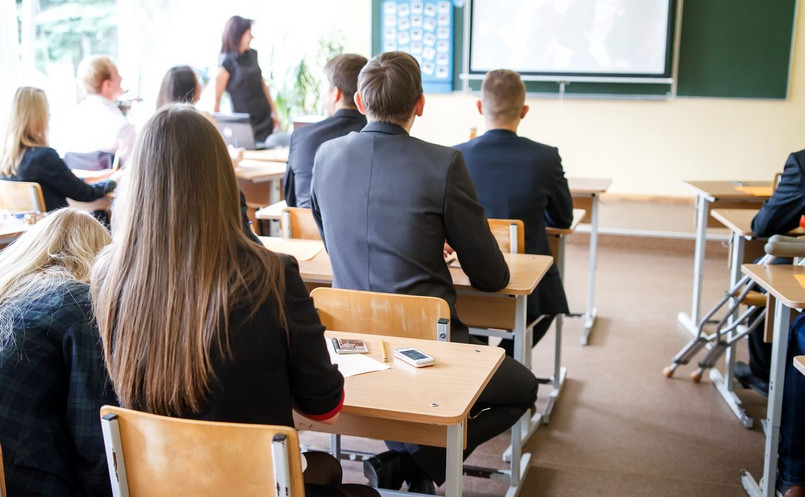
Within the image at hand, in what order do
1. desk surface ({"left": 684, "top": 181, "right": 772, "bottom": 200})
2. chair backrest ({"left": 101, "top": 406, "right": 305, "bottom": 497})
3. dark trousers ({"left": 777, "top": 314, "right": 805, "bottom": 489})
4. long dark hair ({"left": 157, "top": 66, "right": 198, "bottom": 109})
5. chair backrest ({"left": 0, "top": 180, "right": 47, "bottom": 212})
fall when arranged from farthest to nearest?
long dark hair ({"left": 157, "top": 66, "right": 198, "bottom": 109})
desk surface ({"left": 684, "top": 181, "right": 772, "bottom": 200})
chair backrest ({"left": 0, "top": 180, "right": 47, "bottom": 212})
dark trousers ({"left": 777, "top": 314, "right": 805, "bottom": 489})
chair backrest ({"left": 101, "top": 406, "right": 305, "bottom": 497})

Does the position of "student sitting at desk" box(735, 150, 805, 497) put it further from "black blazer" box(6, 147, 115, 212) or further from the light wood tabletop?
"black blazer" box(6, 147, 115, 212)

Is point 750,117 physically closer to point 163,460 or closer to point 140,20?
point 140,20

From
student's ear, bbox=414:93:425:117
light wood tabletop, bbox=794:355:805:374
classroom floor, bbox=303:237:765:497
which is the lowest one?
classroom floor, bbox=303:237:765:497

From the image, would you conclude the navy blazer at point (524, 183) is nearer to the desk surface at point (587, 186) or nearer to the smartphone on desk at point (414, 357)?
the desk surface at point (587, 186)

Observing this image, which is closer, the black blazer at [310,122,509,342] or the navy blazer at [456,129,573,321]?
the black blazer at [310,122,509,342]

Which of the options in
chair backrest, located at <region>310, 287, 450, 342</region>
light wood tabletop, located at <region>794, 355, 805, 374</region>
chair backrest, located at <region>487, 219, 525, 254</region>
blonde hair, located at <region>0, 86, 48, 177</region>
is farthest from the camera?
blonde hair, located at <region>0, 86, 48, 177</region>

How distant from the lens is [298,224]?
3490mm

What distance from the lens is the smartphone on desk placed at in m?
1.88

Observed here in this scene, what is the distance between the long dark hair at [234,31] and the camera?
6102 millimetres

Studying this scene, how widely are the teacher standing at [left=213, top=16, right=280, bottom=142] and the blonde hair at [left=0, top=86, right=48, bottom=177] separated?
2.27m

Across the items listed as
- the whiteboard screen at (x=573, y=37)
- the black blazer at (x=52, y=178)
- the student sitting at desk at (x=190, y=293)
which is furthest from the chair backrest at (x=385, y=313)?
the whiteboard screen at (x=573, y=37)

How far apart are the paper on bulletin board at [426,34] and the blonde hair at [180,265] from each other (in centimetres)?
562

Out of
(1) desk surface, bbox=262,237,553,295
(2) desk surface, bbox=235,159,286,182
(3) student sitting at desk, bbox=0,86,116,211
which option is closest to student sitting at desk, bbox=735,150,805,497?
(1) desk surface, bbox=262,237,553,295

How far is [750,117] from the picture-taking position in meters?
6.27
